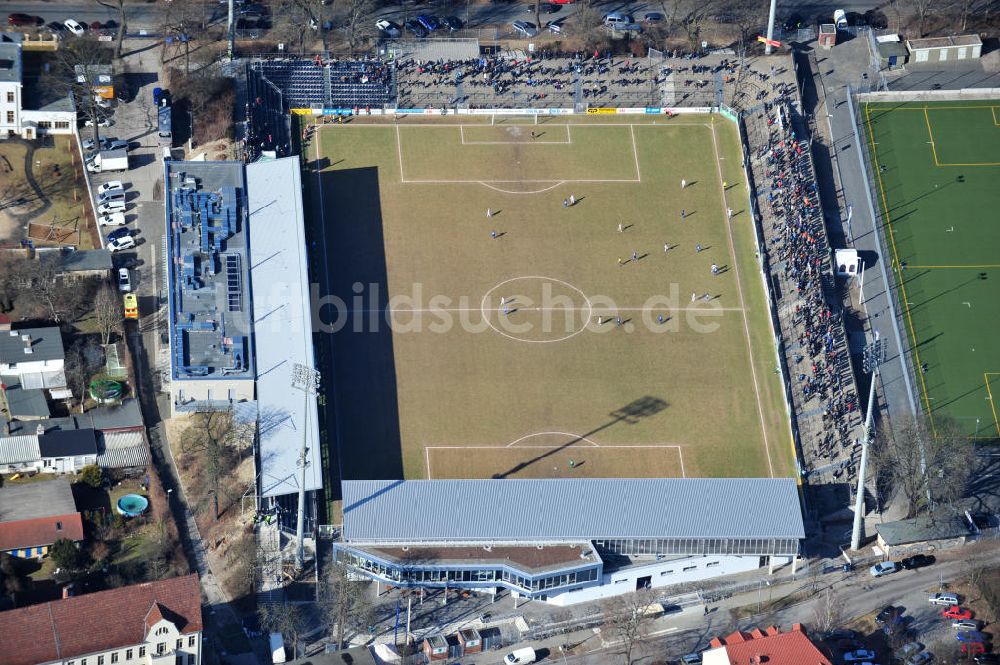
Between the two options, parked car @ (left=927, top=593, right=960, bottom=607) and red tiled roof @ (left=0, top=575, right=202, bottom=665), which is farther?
parked car @ (left=927, top=593, right=960, bottom=607)

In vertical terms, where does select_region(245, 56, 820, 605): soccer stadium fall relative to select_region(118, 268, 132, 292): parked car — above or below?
below

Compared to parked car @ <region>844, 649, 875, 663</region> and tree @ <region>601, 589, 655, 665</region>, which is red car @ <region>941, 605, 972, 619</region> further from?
tree @ <region>601, 589, 655, 665</region>

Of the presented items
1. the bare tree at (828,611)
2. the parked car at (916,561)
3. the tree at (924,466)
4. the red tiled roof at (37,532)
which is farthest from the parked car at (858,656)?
the red tiled roof at (37,532)

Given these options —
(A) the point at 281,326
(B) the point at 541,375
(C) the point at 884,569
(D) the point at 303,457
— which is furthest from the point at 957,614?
(A) the point at 281,326

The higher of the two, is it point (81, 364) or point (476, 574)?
point (81, 364)

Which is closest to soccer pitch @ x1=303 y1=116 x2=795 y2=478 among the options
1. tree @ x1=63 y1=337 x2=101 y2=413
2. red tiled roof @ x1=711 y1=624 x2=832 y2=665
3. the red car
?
the red car

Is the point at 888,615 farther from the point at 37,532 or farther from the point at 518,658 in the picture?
the point at 37,532

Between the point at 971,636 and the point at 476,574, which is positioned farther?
the point at 476,574
